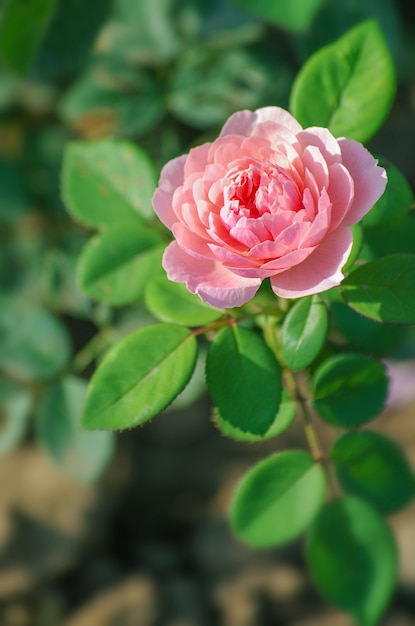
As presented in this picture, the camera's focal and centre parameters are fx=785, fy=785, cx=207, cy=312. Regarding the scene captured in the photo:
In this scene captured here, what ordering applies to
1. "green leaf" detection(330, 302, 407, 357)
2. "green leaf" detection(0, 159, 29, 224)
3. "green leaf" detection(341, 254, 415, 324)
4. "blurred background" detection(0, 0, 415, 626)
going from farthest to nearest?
"green leaf" detection(0, 159, 29, 224) → "blurred background" detection(0, 0, 415, 626) → "green leaf" detection(330, 302, 407, 357) → "green leaf" detection(341, 254, 415, 324)

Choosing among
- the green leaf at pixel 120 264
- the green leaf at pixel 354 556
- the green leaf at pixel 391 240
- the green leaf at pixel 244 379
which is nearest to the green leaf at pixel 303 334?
the green leaf at pixel 244 379

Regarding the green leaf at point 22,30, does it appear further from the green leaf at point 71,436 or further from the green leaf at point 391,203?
the green leaf at point 391,203

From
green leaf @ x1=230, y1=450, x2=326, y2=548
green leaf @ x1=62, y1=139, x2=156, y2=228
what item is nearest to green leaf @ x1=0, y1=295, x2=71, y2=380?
green leaf @ x1=62, y1=139, x2=156, y2=228

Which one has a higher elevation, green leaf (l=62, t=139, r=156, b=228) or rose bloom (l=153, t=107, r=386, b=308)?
rose bloom (l=153, t=107, r=386, b=308)

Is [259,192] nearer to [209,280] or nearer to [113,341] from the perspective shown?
[209,280]

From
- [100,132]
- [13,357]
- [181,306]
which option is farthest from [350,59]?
[100,132]

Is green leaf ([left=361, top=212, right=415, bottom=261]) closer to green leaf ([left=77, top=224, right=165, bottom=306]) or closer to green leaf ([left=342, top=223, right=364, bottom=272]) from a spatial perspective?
green leaf ([left=342, top=223, right=364, bottom=272])
